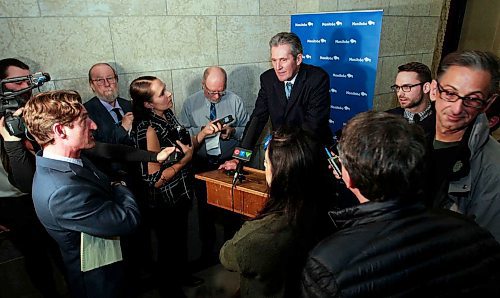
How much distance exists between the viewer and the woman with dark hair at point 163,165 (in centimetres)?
217

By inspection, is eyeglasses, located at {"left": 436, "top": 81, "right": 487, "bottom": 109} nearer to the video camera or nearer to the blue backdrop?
the video camera

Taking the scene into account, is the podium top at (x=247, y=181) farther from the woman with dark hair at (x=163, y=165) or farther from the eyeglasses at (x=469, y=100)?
the eyeglasses at (x=469, y=100)

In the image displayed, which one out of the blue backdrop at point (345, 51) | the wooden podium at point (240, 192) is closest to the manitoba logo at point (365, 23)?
the blue backdrop at point (345, 51)

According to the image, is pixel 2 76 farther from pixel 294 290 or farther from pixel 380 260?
pixel 380 260

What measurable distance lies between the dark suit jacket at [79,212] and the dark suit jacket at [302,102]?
3.98 feet

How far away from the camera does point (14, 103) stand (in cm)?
179

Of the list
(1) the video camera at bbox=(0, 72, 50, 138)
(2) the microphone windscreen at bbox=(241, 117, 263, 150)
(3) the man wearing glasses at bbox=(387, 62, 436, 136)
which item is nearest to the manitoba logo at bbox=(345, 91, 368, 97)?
(3) the man wearing glasses at bbox=(387, 62, 436, 136)

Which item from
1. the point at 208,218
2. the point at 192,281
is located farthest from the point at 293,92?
the point at 192,281

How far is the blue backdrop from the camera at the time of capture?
346 centimetres

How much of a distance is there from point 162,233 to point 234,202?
770mm

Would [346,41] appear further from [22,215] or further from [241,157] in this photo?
[22,215]

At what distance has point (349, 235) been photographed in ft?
2.94

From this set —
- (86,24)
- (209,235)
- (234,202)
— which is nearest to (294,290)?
(234,202)

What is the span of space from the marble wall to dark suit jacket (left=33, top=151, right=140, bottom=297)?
1.52 meters
